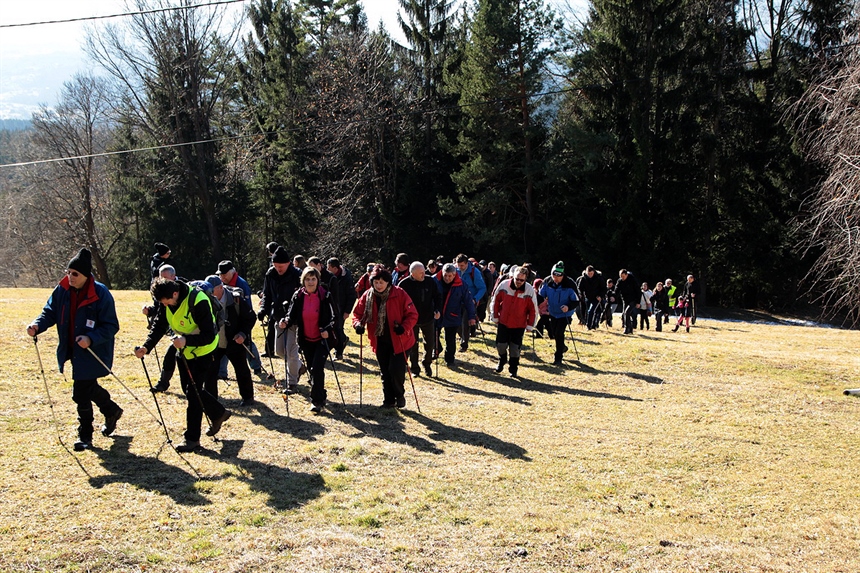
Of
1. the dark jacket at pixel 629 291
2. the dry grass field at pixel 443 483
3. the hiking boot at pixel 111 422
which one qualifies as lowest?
the dry grass field at pixel 443 483

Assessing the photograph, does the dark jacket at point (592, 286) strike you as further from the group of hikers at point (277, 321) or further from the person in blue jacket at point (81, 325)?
the person in blue jacket at point (81, 325)

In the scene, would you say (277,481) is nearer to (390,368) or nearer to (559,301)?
(390,368)

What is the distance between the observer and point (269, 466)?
24.6 feet

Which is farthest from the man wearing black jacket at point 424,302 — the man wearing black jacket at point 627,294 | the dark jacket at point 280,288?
the man wearing black jacket at point 627,294

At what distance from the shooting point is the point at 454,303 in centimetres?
1370

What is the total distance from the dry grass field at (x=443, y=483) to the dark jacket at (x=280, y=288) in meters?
1.27

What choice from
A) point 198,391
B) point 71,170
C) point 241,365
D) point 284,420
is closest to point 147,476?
point 198,391

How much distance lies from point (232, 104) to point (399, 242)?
17114mm

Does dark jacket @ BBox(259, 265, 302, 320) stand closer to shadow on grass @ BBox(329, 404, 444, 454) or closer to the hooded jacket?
the hooded jacket

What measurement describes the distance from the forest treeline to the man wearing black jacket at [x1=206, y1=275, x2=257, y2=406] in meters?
26.5

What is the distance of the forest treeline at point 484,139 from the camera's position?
36344 mm

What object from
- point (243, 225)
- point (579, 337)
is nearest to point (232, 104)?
point (243, 225)

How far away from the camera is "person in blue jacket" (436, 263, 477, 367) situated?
44.8ft

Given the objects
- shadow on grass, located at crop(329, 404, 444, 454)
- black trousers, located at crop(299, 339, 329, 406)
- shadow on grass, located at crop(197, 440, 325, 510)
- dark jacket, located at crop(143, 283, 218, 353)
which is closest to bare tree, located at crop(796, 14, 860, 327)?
shadow on grass, located at crop(329, 404, 444, 454)
